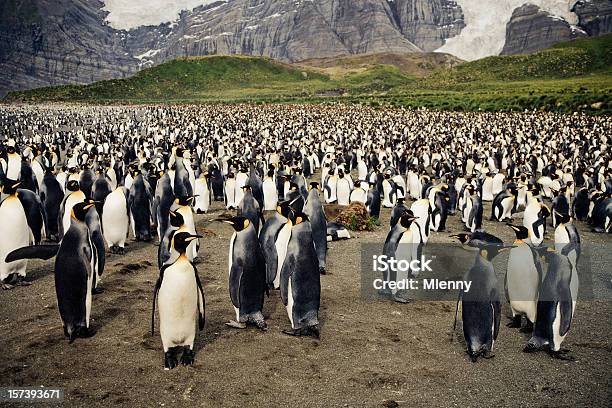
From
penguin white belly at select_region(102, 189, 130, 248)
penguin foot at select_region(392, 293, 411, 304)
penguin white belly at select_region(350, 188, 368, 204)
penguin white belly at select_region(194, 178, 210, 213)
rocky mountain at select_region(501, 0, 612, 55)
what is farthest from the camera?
rocky mountain at select_region(501, 0, 612, 55)

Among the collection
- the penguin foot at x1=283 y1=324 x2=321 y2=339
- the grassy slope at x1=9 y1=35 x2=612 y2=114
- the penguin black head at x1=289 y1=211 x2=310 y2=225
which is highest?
the grassy slope at x1=9 y1=35 x2=612 y2=114

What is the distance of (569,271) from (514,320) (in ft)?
4.59

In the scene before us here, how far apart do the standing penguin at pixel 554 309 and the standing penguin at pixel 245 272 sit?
3275mm

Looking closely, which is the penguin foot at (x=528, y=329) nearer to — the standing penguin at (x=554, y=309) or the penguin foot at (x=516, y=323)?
the penguin foot at (x=516, y=323)

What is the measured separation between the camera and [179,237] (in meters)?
5.23

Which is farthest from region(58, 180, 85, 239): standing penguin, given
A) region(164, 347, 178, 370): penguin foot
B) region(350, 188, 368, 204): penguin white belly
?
region(350, 188, 368, 204): penguin white belly

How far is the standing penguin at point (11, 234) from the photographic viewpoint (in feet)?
25.2

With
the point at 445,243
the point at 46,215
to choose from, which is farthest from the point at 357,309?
the point at 46,215

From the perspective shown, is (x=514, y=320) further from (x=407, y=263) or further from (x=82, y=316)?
(x=82, y=316)

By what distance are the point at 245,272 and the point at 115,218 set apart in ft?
15.0

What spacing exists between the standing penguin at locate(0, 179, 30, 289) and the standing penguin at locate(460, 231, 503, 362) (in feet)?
21.8

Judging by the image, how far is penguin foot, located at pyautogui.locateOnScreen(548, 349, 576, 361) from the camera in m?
5.73

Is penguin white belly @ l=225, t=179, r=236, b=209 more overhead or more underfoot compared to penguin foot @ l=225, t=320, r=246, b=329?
Result: more overhead

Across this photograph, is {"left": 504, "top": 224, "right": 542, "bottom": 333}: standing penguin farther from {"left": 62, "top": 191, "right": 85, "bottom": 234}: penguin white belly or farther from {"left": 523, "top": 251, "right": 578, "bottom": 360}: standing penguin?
{"left": 62, "top": 191, "right": 85, "bottom": 234}: penguin white belly
